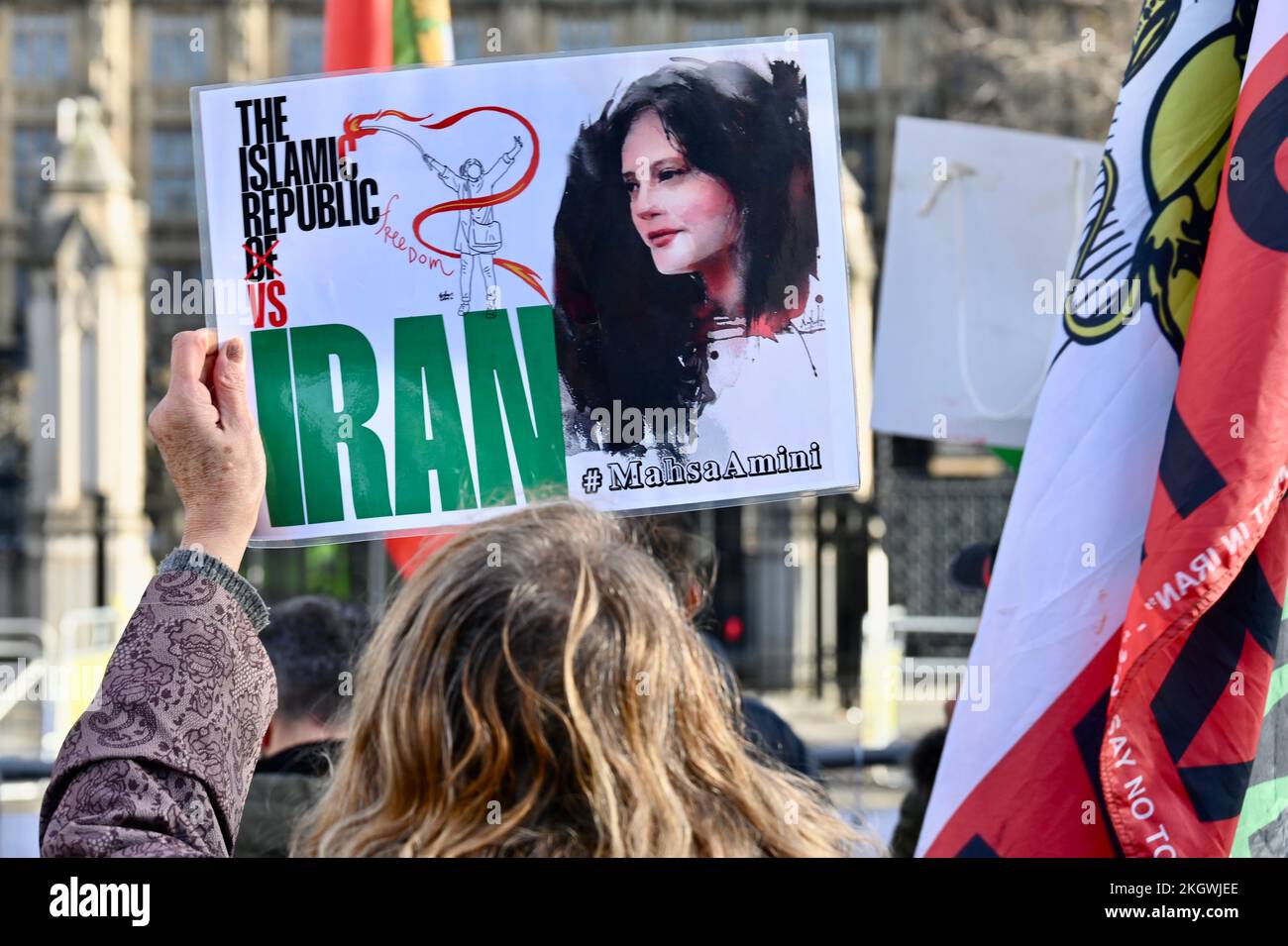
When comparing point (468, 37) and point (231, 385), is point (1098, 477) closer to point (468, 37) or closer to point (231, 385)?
point (231, 385)

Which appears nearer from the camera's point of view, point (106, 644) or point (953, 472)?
point (106, 644)

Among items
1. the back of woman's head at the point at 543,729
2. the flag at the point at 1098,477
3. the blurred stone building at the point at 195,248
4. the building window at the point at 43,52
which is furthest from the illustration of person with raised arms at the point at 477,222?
the building window at the point at 43,52

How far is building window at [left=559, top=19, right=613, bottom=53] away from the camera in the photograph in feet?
69.1

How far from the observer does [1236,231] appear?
1.90 m

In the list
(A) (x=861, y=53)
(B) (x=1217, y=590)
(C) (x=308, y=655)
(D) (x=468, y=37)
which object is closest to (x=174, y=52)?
(D) (x=468, y=37)

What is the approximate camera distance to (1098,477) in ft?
6.75

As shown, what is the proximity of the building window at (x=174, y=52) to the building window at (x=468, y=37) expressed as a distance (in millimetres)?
3870

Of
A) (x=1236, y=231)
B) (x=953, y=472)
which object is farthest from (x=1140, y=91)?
(x=953, y=472)

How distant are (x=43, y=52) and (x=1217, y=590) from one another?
78.4 ft

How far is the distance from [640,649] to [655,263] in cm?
80
